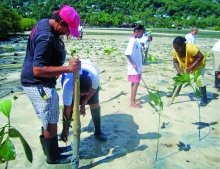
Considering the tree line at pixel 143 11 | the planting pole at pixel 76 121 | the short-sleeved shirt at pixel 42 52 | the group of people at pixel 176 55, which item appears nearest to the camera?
the short-sleeved shirt at pixel 42 52

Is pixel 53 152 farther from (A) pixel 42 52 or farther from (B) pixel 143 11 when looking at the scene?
(B) pixel 143 11

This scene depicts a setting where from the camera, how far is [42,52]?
80.9 inches

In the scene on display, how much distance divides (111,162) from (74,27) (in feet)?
5.62

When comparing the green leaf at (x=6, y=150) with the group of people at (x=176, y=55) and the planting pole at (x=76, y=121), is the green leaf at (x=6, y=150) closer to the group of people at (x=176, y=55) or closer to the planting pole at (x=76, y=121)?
the planting pole at (x=76, y=121)

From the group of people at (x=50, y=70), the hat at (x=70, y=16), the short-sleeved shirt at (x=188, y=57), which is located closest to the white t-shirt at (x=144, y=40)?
the short-sleeved shirt at (x=188, y=57)

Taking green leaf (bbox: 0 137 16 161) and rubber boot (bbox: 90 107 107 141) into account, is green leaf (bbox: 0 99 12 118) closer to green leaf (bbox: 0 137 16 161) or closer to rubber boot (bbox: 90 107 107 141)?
green leaf (bbox: 0 137 16 161)

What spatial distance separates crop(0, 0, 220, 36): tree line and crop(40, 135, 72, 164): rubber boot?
273 ft

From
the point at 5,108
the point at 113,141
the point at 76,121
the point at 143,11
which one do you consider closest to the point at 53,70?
the point at 76,121

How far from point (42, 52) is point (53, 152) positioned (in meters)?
1.22

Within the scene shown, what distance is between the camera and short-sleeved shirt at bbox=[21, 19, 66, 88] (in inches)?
81.1

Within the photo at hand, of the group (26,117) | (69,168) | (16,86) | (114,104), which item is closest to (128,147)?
(69,168)

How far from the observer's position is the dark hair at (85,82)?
256 cm

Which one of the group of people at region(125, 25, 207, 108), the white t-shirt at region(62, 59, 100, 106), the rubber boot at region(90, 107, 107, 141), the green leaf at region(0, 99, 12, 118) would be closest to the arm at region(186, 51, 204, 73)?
the group of people at region(125, 25, 207, 108)

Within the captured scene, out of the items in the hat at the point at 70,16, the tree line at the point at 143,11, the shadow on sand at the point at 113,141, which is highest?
the tree line at the point at 143,11
